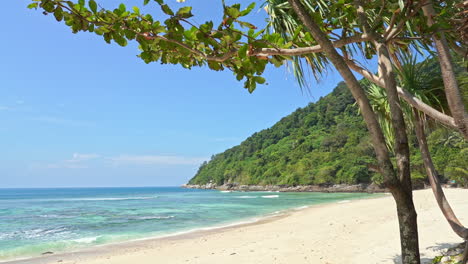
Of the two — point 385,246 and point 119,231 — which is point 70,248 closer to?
point 119,231

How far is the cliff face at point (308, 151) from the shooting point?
53156mm

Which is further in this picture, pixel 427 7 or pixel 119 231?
pixel 119 231

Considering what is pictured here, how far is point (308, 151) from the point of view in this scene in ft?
220

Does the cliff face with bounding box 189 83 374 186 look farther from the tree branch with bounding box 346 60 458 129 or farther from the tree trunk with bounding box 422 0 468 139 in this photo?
the tree trunk with bounding box 422 0 468 139

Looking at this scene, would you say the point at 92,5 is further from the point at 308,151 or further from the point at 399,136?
the point at 308,151

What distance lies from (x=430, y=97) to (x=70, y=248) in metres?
10.4

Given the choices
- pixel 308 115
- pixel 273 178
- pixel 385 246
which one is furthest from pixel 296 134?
pixel 385 246

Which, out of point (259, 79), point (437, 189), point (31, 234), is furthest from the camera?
point (31, 234)

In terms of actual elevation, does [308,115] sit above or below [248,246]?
above

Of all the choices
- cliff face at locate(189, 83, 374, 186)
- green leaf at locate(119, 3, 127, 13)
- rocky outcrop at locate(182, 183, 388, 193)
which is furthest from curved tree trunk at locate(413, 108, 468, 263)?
cliff face at locate(189, 83, 374, 186)

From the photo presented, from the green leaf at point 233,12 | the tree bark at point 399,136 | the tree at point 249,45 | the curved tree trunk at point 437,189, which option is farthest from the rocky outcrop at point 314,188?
the green leaf at point 233,12

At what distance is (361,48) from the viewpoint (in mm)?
2869

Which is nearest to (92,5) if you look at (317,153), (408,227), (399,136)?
(399,136)

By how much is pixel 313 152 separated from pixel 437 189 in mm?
63573
